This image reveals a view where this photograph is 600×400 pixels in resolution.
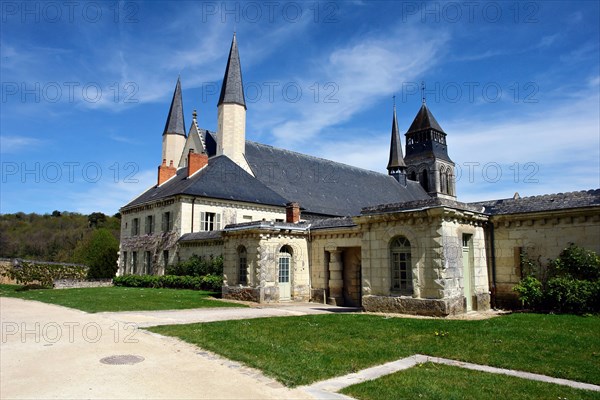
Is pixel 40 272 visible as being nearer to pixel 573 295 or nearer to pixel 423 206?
pixel 423 206

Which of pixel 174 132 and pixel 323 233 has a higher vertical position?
pixel 174 132

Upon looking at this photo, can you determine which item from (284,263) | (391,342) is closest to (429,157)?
(284,263)

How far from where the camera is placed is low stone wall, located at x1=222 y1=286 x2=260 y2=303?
52.7 ft

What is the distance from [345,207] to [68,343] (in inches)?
1010

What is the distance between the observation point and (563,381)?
5609 millimetres

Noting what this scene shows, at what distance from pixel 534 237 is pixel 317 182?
21.7 metres

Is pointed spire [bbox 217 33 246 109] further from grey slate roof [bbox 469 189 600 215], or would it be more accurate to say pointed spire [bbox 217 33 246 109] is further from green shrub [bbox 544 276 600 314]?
green shrub [bbox 544 276 600 314]

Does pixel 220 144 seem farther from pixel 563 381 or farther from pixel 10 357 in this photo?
pixel 563 381

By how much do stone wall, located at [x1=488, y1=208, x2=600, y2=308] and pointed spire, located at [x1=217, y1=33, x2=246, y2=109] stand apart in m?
23.4

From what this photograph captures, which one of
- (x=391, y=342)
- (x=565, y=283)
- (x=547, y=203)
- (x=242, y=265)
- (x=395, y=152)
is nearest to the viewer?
(x=391, y=342)

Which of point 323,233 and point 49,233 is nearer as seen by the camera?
point 323,233

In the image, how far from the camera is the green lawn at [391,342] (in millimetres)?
6238

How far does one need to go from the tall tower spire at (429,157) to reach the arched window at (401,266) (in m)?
37.9

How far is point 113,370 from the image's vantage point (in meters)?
5.96
